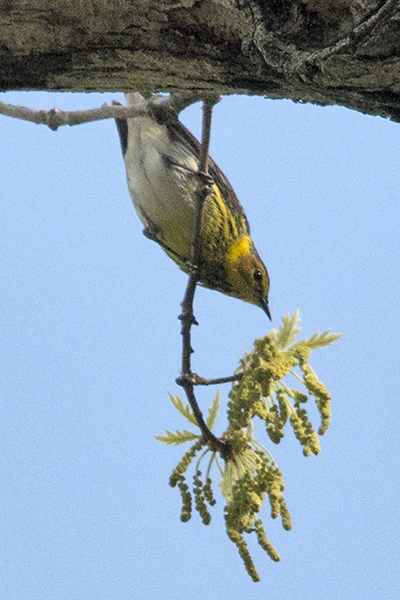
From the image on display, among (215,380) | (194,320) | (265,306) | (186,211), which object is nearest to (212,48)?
(215,380)

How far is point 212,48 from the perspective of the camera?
179 centimetres

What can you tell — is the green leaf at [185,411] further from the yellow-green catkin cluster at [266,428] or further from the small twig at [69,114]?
the small twig at [69,114]

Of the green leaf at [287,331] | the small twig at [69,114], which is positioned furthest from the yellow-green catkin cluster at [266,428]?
the small twig at [69,114]

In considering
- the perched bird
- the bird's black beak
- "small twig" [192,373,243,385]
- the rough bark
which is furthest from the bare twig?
the rough bark

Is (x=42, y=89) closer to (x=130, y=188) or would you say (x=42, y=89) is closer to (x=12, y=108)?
(x=12, y=108)

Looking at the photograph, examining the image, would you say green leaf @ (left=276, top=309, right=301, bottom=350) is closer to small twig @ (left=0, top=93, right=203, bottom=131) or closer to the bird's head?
small twig @ (left=0, top=93, right=203, bottom=131)

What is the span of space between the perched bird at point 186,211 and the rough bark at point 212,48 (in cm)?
369

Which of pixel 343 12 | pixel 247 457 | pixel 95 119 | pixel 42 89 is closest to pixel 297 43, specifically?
pixel 343 12

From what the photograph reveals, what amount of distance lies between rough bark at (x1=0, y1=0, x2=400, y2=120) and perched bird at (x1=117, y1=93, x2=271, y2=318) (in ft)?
12.1

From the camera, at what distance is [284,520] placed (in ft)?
12.1

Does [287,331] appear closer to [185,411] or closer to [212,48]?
[185,411]

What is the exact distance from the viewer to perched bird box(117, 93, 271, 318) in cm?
575

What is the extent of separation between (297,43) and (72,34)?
0.58 m

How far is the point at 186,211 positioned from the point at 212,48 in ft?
12.8
